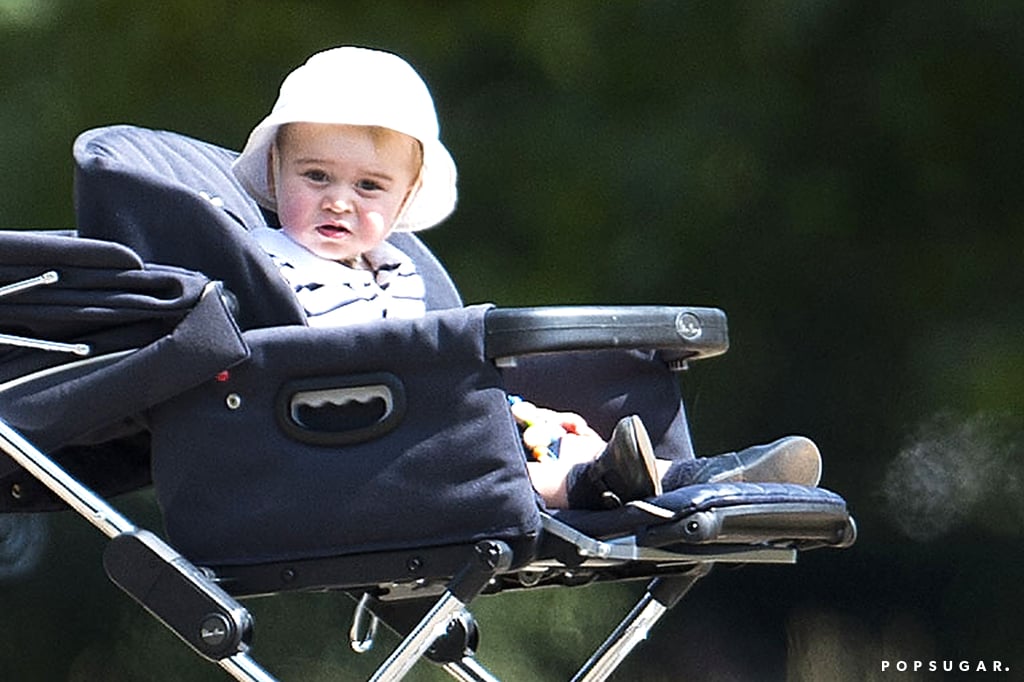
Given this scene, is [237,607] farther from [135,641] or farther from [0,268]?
[135,641]

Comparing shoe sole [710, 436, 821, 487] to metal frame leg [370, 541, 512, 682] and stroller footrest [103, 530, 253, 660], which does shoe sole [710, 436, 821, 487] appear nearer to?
metal frame leg [370, 541, 512, 682]

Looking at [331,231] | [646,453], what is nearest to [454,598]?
[646,453]

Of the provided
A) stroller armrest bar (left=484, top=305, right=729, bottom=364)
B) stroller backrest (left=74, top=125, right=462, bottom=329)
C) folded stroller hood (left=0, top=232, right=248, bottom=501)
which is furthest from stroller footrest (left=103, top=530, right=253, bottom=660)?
stroller armrest bar (left=484, top=305, right=729, bottom=364)

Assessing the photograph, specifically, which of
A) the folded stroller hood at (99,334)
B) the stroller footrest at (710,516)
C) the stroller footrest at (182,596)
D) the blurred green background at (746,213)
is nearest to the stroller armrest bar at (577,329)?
the stroller footrest at (710,516)

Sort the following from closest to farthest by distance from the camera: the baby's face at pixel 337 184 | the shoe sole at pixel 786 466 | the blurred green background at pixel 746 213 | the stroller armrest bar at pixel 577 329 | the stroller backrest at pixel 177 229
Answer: the stroller armrest bar at pixel 577 329
the stroller backrest at pixel 177 229
the shoe sole at pixel 786 466
the baby's face at pixel 337 184
the blurred green background at pixel 746 213

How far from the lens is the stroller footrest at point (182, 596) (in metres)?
2.78

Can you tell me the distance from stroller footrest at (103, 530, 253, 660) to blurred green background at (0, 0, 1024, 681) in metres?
2.84

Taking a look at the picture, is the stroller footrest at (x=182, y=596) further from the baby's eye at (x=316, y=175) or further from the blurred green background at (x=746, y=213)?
the blurred green background at (x=746, y=213)

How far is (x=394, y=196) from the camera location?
10.6ft

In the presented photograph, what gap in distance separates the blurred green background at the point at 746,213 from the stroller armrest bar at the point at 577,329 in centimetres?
275

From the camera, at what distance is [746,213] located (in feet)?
A: 18.7

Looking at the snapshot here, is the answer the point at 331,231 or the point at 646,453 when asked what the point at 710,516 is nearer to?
the point at 646,453

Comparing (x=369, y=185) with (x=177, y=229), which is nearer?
(x=177, y=229)

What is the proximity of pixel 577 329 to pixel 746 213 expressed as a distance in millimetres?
2964
